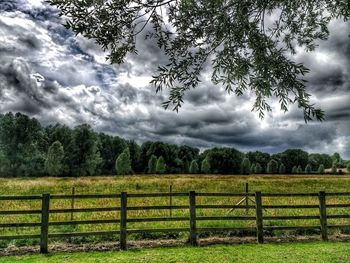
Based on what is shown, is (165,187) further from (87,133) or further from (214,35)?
(87,133)

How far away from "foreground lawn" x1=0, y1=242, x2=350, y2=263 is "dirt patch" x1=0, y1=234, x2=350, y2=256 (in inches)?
18.5

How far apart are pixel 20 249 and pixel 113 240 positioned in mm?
2675

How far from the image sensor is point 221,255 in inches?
377

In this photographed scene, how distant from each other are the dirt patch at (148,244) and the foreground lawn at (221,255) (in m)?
0.47

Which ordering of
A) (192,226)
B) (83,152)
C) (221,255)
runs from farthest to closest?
1. (83,152)
2. (192,226)
3. (221,255)

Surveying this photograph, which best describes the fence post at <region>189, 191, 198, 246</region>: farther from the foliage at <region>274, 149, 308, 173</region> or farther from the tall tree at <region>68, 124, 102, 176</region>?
the foliage at <region>274, 149, 308, 173</region>

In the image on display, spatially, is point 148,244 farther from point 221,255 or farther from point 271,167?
point 271,167

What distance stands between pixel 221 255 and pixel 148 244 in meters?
2.38

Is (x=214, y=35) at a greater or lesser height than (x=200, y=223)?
greater

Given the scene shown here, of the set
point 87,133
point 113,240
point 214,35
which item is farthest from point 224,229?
point 87,133

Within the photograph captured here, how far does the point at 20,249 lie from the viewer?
33.3 feet

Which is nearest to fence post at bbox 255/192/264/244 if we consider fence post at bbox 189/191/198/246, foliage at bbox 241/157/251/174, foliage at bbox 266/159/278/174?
fence post at bbox 189/191/198/246

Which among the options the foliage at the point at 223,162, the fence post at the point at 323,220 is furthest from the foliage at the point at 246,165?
the fence post at the point at 323,220

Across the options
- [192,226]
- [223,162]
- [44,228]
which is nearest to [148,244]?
[192,226]
